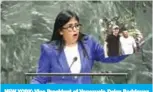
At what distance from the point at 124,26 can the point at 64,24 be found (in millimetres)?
592

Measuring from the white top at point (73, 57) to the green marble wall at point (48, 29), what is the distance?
0.56ft

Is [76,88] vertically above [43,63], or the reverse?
[43,63]

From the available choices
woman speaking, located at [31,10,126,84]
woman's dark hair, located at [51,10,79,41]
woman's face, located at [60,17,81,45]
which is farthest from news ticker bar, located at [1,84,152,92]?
woman's dark hair, located at [51,10,79,41]

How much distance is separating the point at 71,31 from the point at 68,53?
0.72 feet

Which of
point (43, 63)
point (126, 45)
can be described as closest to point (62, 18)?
point (43, 63)

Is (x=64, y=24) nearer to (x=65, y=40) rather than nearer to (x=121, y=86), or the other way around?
(x=65, y=40)

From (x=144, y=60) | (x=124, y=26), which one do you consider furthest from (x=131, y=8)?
(x=144, y=60)

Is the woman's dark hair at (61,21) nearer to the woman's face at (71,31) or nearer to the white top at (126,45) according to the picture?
the woman's face at (71,31)

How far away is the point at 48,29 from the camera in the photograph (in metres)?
3.69

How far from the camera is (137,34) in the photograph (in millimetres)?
3688

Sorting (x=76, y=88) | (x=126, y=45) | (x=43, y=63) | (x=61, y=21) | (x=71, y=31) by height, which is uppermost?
(x=61, y=21)

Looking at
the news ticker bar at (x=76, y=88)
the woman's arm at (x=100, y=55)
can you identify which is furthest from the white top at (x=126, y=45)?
the news ticker bar at (x=76, y=88)

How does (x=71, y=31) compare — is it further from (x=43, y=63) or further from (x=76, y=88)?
(x=76, y=88)

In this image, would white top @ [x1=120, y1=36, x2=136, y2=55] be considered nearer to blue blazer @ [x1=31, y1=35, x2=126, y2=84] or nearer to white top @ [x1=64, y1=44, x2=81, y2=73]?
blue blazer @ [x1=31, y1=35, x2=126, y2=84]
